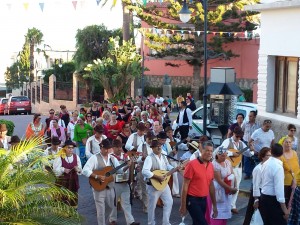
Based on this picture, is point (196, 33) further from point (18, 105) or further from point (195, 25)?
point (18, 105)

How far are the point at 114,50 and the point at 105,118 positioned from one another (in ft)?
70.7

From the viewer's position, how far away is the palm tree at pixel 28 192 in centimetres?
788

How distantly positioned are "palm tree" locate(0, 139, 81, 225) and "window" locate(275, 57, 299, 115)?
11393 mm

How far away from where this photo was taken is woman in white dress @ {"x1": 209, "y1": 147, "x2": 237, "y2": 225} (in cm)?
1130

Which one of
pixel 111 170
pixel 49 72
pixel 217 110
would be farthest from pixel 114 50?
pixel 111 170

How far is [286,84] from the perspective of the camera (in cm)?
1947

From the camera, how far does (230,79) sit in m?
18.9

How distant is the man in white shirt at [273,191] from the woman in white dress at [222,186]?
0.77 metres

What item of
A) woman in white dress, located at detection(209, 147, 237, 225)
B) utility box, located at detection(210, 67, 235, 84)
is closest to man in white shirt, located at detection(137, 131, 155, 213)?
woman in white dress, located at detection(209, 147, 237, 225)

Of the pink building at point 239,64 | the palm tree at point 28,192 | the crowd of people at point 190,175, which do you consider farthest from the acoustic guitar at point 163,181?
the pink building at point 239,64

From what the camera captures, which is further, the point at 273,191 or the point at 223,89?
the point at 223,89

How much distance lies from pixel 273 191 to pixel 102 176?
10.0 ft

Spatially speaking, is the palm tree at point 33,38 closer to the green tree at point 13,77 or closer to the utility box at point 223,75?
the green tree at point 13,77

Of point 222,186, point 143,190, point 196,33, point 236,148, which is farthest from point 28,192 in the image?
point 196,33
